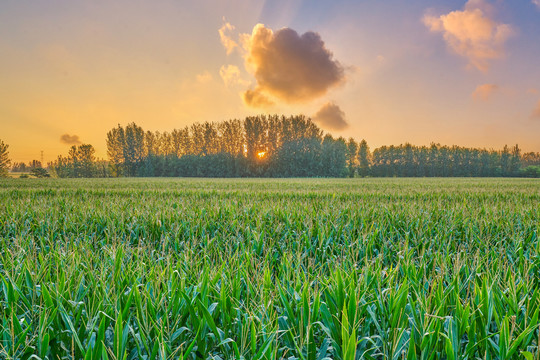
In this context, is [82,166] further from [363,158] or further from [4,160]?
[363,158]

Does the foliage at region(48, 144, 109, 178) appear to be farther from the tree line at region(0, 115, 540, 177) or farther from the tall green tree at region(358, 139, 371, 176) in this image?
the tall green tree at region(358, 139, 371, 176)

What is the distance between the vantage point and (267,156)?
69312 millimetres

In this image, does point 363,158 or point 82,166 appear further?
point 363,158

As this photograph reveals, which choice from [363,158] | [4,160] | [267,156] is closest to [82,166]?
[4,160]

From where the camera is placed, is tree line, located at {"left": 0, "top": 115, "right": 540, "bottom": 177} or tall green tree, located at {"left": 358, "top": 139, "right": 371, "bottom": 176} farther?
tall green tree, located at {"left": 358, "top": 139, "right": 371, "bottom": 176}

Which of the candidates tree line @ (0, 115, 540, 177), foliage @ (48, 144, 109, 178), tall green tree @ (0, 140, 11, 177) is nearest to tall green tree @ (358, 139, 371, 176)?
tree line @ (0, 115, 540, 177)

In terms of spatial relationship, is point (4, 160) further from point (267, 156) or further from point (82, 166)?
point (267, 156)

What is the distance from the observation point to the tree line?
68.2 m

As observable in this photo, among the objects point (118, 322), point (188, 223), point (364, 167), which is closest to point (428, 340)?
point (118, 322)

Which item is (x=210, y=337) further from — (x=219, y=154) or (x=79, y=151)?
(x=79, y=151)

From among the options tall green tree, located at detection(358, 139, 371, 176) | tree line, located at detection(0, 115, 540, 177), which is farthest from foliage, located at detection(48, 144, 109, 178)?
tall green tree, located at detection(358, 139, 371, 176)

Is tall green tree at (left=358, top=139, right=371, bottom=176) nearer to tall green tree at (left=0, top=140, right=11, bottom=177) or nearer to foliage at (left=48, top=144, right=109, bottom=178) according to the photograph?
foliage at (left=48, top=144, right=109, bottom=178)

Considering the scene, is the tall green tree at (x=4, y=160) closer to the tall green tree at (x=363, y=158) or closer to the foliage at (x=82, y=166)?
the foliage at (x=82, y=166)

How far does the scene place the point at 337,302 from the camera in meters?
1.77
